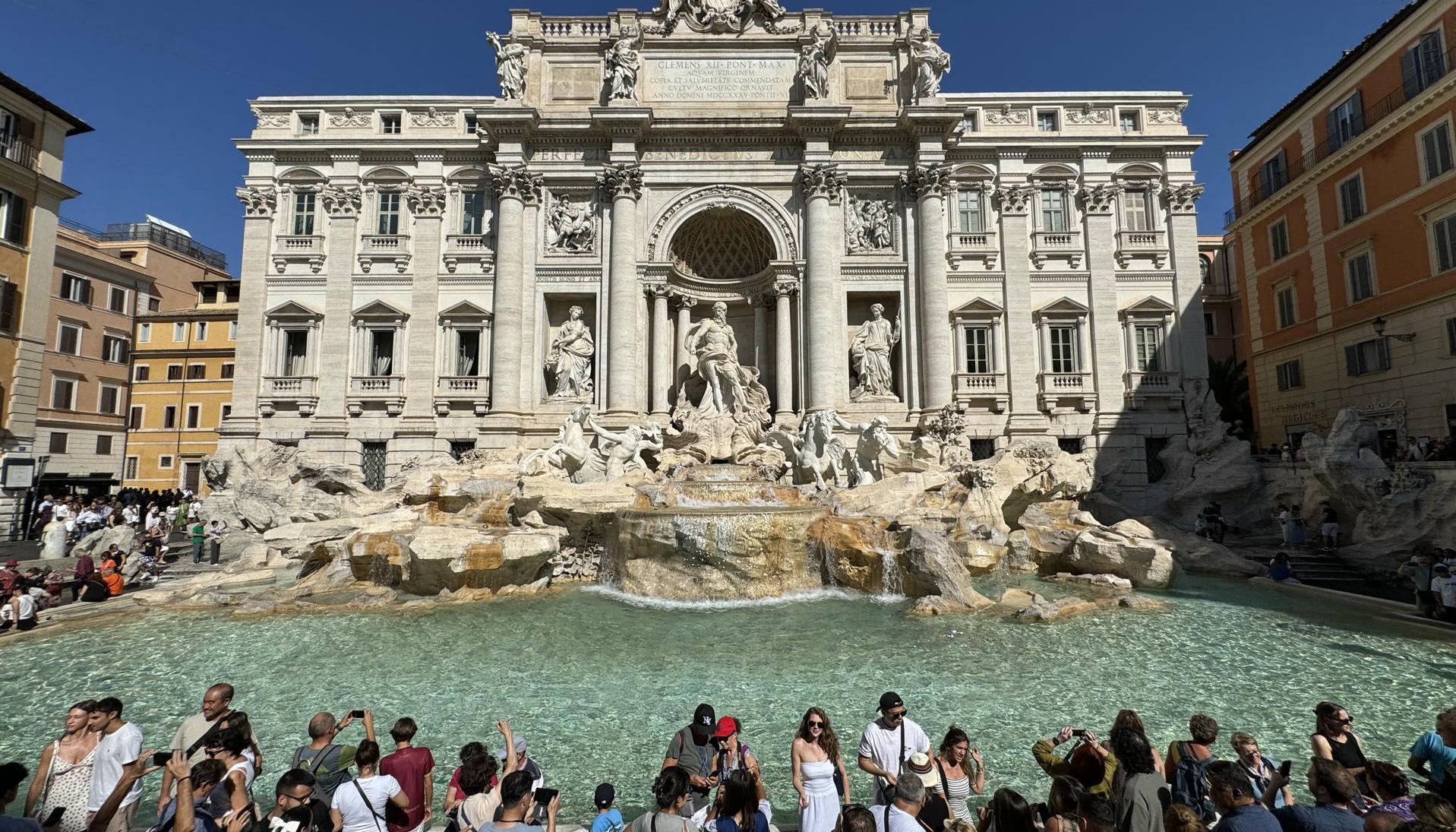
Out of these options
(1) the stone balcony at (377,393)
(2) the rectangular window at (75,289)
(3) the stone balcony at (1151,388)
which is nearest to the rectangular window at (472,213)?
(1) the stone balcony at (377,393)

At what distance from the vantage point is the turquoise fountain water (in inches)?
247

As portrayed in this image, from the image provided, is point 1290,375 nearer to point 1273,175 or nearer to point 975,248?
point 1273,175

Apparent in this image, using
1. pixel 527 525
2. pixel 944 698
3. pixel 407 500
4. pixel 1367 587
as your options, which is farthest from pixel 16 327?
pixel 1367 587

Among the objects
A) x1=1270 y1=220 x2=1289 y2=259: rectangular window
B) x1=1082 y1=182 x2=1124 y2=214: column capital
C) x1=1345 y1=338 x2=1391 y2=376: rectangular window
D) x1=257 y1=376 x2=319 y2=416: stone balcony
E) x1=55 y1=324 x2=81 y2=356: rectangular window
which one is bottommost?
x1=257 y1=376 x2=319 y2=416: stone balcony

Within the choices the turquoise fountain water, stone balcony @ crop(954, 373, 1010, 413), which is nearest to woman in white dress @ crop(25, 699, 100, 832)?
the turquoise fountain water

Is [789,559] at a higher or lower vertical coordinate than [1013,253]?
A: lower

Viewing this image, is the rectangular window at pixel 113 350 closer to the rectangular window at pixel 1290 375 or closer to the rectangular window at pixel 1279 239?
the rectangular window at pixel 1290 375

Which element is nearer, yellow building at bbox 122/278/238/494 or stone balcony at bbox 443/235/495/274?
stone balcony at bbox 443/235/495/274

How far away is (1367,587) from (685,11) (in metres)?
25.4

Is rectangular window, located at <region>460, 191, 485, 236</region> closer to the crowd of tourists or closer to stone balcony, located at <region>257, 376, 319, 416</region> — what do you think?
stone balcony, located at <region>257, 376, 319, 416</region>

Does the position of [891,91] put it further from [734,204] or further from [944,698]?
[944,698]

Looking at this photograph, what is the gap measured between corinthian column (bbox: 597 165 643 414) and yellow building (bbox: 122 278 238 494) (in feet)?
77.9

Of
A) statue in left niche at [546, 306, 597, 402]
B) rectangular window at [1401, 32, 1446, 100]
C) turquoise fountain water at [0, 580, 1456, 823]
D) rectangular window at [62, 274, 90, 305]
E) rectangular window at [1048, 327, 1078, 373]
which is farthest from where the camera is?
rectangular window at [62, 274, 90, 305]

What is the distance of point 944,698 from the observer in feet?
23.2
